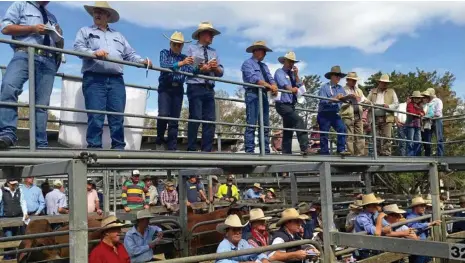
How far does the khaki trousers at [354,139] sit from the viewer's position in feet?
30.9

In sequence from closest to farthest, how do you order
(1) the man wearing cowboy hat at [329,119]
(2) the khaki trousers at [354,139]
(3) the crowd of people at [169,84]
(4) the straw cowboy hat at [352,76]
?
(3) the crowd of people at [169,84] < (1) the man wearing cowboy hat at [329,119] < (2) the khaki trousers at [354,139] < (4) the straw cowboy hat at [352,76]

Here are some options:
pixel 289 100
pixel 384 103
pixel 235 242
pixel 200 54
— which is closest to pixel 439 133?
pixel 384 103

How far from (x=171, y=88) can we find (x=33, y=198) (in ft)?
17.1

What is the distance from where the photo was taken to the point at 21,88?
488cm

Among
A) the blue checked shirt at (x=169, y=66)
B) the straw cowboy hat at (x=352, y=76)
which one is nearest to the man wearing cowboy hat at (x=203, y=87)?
the blue checked shirt at (x=169, y=66)

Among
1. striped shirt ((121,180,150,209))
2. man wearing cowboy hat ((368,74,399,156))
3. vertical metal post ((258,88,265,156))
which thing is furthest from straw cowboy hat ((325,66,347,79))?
striped shirt ((121,180,150,209))

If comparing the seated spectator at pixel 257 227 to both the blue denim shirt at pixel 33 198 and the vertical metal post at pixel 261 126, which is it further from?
the blue denim shirt at pixel 33 198

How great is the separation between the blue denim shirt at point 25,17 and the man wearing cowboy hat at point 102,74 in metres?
0.53

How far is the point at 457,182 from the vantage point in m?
24.7

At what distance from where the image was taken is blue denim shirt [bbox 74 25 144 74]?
18.4 feet

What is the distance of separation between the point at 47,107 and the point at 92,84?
82 centimetres

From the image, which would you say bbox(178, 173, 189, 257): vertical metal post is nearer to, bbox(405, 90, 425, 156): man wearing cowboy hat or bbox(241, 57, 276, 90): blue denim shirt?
bbox(241, 57, 276, 90): blue denim shirt

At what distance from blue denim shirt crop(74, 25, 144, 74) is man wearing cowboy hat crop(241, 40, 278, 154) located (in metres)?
1.80

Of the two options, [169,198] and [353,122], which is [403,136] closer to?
[353,122]
